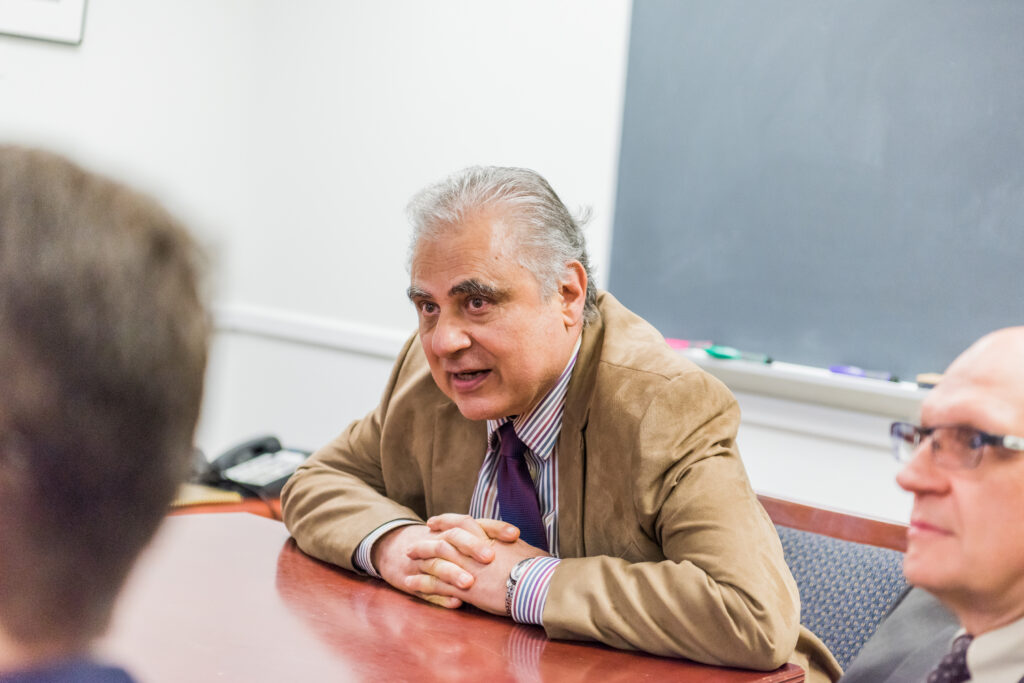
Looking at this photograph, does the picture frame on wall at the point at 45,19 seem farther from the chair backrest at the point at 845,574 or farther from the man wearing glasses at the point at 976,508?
the man wearing glasses at the point at 976,508

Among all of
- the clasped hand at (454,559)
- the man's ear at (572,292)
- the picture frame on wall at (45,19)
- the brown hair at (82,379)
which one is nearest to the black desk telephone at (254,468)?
the clasped hand at (454,559)

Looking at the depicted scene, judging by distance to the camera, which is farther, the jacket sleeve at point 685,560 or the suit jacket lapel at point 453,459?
the suit jacket lapel at point 453,459

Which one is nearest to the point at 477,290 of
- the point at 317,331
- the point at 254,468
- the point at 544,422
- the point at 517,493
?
the point at 544,422

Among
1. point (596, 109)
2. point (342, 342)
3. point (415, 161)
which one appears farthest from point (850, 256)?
point (342, 342)

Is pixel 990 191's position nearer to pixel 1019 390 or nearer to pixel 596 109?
pixel 596 109

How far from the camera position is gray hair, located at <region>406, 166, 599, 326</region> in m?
1.73

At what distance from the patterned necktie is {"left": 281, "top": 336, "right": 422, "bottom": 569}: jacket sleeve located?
962 millimetres

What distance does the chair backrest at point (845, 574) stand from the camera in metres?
1.78

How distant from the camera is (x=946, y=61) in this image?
95.6 inches

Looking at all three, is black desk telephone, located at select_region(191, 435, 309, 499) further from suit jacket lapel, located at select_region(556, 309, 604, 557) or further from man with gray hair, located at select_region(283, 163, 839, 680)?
suit jacket lapel, located at select_region(556, 309, 604, 557)

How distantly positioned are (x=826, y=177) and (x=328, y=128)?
1.90 meters

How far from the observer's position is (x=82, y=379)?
1.46 ft

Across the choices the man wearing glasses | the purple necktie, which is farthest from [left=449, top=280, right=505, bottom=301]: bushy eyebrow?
the man wearing glasses

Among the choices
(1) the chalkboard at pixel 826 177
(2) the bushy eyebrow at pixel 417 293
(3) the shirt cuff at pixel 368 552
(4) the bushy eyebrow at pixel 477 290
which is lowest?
(3) the shirt cuff at pixel 368 552
